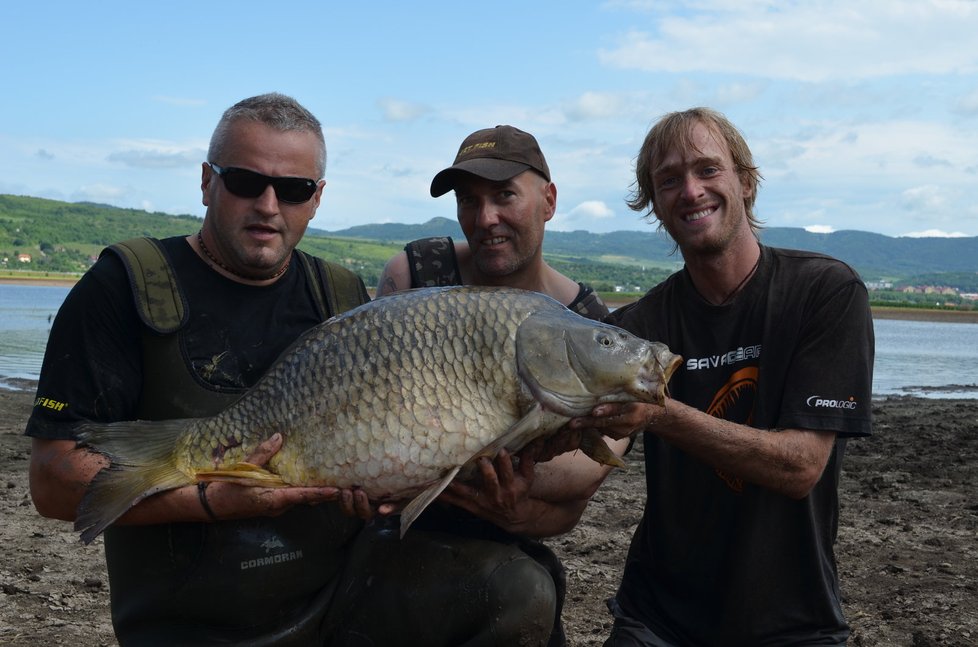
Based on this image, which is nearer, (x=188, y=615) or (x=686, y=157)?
(x=188, y=615)

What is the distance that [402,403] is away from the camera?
3.11 meters

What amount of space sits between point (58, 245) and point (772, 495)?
120558 mm

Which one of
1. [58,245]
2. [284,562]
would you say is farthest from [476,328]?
[58,245]

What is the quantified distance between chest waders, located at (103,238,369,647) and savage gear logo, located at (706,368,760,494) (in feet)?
5.53

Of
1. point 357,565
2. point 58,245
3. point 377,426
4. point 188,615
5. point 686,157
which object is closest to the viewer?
point 377,426

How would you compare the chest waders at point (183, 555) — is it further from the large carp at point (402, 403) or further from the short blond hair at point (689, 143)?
the short blond hair at point (689, 143)

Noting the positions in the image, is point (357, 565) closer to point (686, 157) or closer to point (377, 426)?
point (377, 426)

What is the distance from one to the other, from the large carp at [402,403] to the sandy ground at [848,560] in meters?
1.98

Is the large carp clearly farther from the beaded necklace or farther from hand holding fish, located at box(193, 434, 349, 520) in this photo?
the beaded necklace

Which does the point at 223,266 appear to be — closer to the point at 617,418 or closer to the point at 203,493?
the point at 203,493

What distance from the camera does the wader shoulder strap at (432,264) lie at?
463 cm

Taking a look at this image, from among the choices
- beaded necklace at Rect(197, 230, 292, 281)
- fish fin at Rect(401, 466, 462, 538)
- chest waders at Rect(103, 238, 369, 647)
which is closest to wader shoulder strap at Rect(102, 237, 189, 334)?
chest waders at Rect(103, 238, 369, 647)

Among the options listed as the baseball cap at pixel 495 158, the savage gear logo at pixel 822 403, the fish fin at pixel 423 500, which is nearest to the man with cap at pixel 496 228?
the baseball cap at pixel 495 158

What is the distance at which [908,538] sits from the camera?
6836mm
